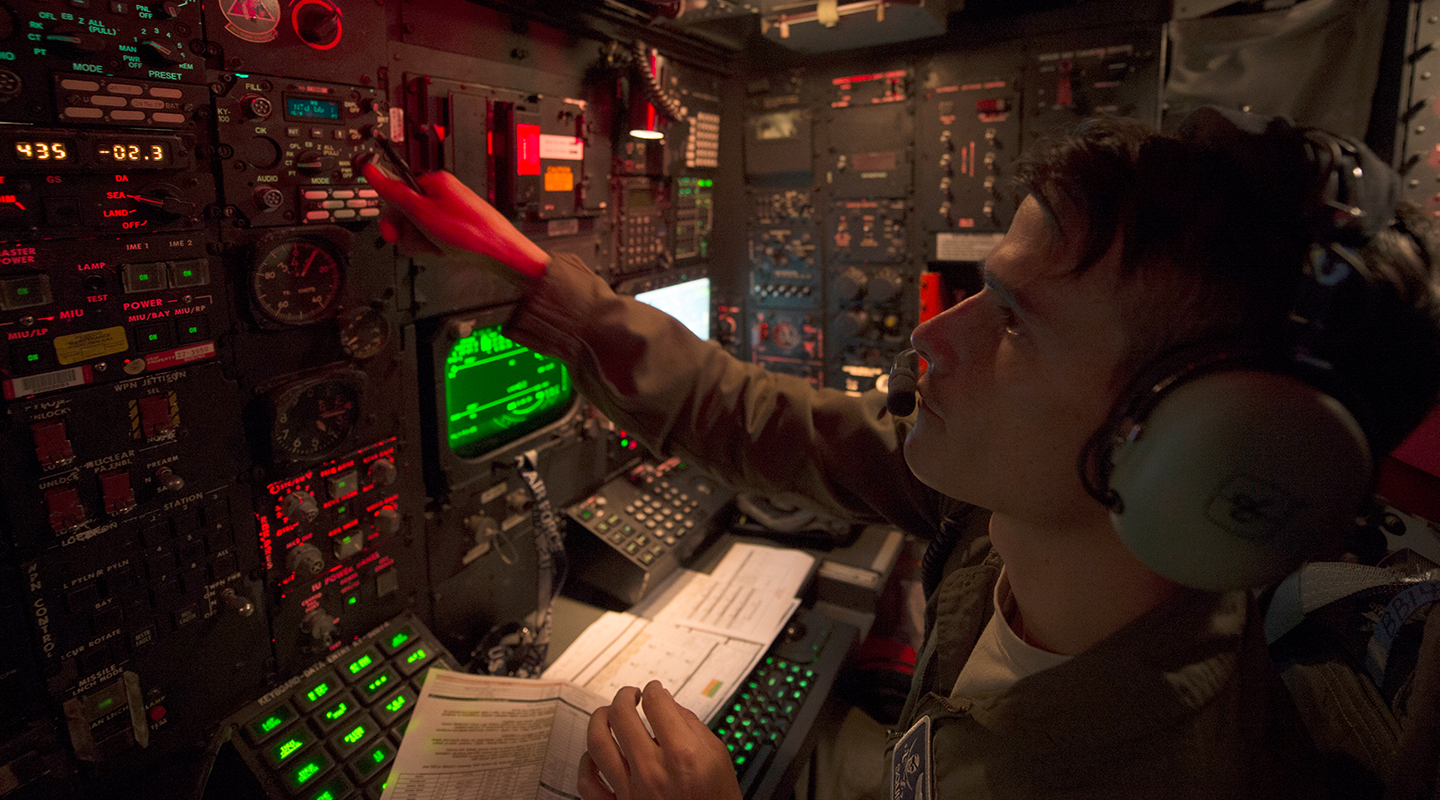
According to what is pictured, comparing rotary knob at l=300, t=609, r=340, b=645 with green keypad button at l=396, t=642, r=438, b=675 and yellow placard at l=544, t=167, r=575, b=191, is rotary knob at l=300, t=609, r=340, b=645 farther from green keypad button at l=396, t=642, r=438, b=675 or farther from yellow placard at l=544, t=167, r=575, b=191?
yellow placard at l=544, t=167, r=575, b=191

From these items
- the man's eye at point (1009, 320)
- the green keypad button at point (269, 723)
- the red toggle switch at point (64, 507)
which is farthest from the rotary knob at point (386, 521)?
the man's eye at point (1009, 320)

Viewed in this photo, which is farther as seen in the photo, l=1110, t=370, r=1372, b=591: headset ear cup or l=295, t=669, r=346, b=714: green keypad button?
l=295, t=669, r=346, b=714: green keypad button

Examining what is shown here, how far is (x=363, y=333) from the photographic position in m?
1.42

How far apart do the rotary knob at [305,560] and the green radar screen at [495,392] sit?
390mm

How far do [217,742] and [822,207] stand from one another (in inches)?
102

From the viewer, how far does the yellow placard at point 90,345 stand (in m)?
1.03

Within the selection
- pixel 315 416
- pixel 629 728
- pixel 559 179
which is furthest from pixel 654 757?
pixel 559 179

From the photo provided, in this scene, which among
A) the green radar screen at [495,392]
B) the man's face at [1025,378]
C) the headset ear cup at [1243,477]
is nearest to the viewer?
the headset ear cup at [1243,477]

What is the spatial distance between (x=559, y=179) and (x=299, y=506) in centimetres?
99

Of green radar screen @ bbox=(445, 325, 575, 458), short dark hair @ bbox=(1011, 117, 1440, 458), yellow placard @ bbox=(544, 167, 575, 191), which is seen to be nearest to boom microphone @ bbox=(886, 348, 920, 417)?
short dark hair @ bbox=(1011, 117, 1440, 458)

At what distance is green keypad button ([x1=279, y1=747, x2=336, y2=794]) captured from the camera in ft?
4.12

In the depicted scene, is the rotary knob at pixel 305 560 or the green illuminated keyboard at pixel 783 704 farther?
the green illuminated keyboard at pixel 783 704

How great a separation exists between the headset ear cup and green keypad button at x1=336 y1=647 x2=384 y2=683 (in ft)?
4.57

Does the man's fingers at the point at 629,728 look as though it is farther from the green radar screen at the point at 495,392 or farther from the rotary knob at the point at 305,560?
the green radar screen at the point at 495,392
